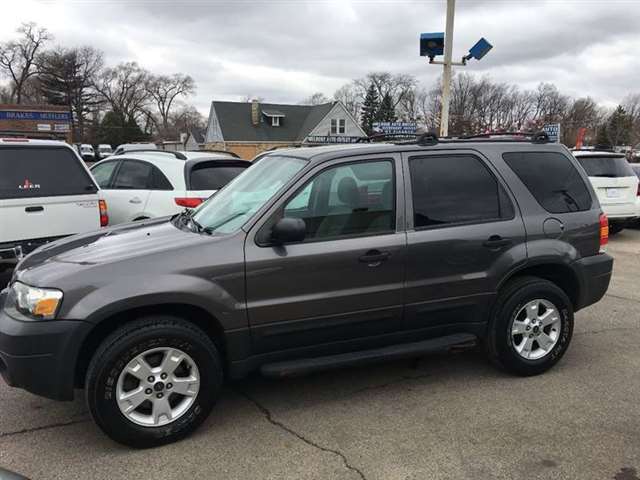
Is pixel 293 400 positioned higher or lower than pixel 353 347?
lower

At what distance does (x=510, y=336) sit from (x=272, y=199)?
2.10 metres

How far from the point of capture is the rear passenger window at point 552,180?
4129mm

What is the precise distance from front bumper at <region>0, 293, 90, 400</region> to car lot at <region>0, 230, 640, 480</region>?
45cm

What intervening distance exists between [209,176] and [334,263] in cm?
428

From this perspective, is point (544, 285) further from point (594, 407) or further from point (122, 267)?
point (122, 267)

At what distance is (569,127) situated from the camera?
76.0 m

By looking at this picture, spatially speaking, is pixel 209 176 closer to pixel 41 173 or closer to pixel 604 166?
pixel 41 173

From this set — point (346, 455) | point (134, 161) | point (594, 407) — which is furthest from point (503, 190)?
point (134, 161)

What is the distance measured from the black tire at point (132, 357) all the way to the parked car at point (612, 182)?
950 cm

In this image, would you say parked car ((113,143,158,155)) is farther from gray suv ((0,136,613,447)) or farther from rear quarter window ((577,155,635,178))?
rear quarter window ((577,155,635,178))

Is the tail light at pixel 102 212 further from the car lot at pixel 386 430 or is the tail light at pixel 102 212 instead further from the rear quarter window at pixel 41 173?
the car lot at pixel 386 430

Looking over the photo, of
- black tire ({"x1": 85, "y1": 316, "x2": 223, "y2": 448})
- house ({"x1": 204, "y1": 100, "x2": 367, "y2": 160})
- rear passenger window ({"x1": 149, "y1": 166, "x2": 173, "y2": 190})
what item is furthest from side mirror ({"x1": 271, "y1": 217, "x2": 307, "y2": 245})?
house ({"x1": 204, "y1": 100, "x2": 367, "y2": 160})

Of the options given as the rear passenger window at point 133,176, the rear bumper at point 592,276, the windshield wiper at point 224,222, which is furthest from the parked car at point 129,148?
the rear bumper at point 592,276

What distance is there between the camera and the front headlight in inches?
115
